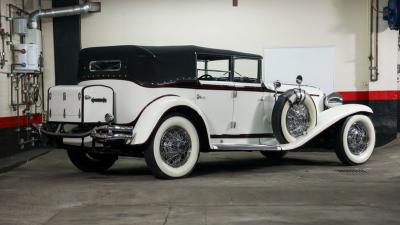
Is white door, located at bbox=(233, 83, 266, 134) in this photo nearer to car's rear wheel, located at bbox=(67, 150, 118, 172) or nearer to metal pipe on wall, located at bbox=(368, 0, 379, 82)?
car's rear wheel, located at bbox=(67, 150, 118, 172)

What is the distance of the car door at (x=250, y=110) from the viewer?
8469mm

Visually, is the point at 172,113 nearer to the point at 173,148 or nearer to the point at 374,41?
the point at 173,148

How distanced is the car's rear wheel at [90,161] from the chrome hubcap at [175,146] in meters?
1.57

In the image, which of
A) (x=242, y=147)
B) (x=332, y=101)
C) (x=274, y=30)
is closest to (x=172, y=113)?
(x=242, y=147)

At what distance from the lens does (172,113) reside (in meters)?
7.52

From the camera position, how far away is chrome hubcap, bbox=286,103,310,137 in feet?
28.9

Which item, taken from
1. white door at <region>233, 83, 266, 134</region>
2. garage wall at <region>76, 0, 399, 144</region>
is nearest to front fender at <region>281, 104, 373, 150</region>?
white door at <region>233, 83, 266, 134</region>

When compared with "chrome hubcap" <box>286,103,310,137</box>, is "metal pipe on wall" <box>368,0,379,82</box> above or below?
above

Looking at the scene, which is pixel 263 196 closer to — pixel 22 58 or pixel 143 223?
pixel 143 223

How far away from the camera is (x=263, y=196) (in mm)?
6328

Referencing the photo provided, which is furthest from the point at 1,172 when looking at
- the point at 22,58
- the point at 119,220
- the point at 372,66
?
the point at 372,66

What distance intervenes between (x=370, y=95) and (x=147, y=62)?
6.52 m

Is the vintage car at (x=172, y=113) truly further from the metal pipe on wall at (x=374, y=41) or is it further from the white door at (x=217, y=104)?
the metal pipe on wall at (x=374, y=41)

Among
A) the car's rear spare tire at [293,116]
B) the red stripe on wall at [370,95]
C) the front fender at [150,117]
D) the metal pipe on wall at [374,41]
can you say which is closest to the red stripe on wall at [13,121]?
the front fender at [150,117]
